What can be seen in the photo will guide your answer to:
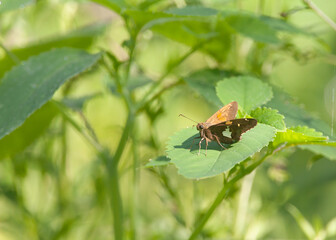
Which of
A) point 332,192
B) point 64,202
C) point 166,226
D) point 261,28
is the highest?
point 261,28

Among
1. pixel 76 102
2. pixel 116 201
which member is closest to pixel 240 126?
pixel 116 201

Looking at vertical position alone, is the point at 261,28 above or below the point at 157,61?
above

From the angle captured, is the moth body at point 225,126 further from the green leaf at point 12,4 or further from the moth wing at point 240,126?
the green leaf at point 12,4

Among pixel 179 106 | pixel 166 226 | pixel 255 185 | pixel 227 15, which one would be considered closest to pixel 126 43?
pixel 227 15

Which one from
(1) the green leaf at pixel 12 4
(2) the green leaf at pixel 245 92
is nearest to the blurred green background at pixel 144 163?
(1) the green leaf at pixel 12 4

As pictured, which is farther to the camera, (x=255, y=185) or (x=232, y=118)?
(x=255, y=185)

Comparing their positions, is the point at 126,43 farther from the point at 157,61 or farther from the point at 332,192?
the point at 332,192
